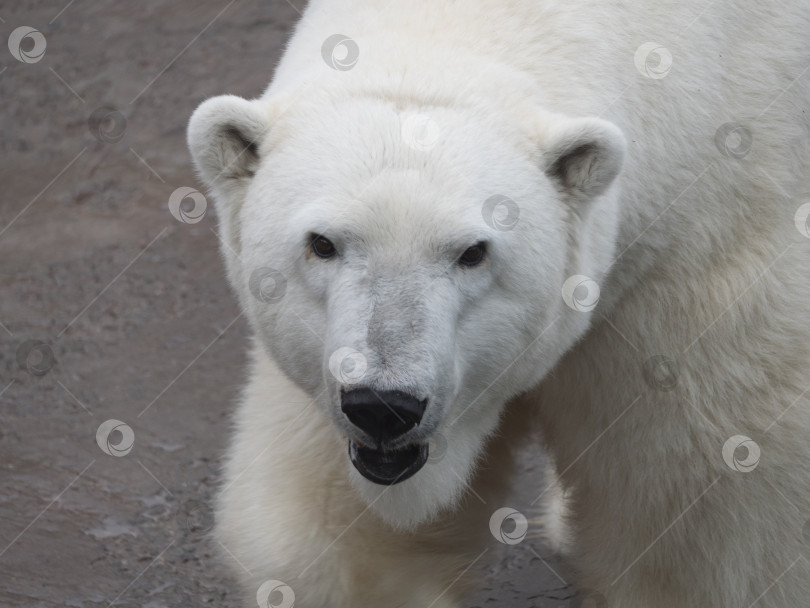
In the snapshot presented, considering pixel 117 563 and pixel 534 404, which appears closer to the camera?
pixel 534 404

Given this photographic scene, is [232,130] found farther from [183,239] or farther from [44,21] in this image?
[44,21]

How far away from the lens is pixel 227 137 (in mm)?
3068

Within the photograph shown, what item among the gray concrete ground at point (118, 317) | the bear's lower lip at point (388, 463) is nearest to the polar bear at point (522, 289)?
the bear's lower lip at point (388, 463)

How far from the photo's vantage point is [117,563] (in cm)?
445

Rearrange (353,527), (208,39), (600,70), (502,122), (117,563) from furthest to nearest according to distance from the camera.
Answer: (208,39) → (117,563) → (353,527) → (600,70) → (502,122)

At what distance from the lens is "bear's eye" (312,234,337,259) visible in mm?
2820

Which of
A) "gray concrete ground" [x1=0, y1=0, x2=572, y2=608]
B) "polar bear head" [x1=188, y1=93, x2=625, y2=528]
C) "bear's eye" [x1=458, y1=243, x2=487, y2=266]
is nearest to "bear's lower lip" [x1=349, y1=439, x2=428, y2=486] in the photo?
"polar bear head" [x1=188, y1=93, x2=625, y2=528]

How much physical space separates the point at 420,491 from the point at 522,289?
0.65 m

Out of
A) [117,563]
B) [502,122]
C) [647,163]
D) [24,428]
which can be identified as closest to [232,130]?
[502,122]

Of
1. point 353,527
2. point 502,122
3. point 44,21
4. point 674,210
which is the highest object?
point 502,122

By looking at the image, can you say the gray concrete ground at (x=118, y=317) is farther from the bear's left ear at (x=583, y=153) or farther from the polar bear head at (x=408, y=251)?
the bear's left ear at (x=583, y=153)

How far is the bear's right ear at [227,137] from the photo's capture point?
300 cm

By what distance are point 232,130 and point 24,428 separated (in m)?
2.50

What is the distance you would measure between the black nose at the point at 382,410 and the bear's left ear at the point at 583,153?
2.34 ft
